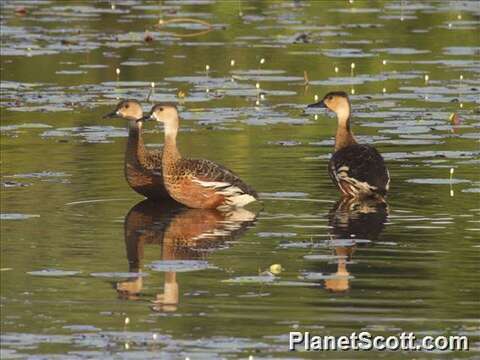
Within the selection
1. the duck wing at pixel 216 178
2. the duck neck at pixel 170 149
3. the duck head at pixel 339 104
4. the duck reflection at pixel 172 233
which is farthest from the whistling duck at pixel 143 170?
the duck head at pixel 339 104

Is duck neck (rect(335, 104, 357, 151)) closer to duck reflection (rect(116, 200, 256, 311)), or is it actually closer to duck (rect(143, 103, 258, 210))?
duck (rect(143, 103, 258, 210))

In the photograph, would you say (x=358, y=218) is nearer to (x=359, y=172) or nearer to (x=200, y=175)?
(x=359, y=172)

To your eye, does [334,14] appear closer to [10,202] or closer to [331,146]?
[331,146]

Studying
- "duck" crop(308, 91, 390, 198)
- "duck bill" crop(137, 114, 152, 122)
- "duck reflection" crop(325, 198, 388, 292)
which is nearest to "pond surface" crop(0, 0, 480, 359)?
"duck reflection" crop(325, 198, 388, 292)

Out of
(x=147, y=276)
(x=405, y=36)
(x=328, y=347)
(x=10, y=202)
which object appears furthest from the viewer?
(x=405, y=36)

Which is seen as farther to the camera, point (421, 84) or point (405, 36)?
point (405, 36)

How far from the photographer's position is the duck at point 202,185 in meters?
15.7

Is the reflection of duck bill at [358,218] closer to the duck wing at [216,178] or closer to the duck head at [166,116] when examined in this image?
the duck wing at [216,178]

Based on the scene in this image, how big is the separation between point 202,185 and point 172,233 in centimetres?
134

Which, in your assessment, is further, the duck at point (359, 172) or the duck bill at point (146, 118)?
the duck bill at point (146, 118)

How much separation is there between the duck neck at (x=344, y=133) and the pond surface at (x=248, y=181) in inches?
16.9

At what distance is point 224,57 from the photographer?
2705 centimetres

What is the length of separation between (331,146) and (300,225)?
4830 millimetres

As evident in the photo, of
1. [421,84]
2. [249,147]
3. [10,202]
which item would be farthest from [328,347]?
[421,84]
